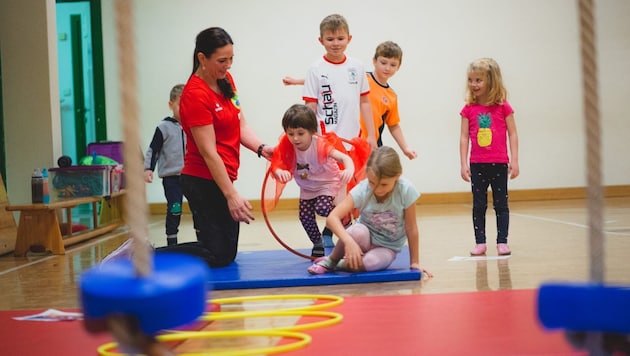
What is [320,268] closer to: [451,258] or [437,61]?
[451,258]

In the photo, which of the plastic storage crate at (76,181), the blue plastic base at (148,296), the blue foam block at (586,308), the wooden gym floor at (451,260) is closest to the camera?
the blue plastic base at (148,296)

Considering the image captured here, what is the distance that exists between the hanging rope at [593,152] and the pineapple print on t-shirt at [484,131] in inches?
128

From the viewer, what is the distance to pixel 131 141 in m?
1.17

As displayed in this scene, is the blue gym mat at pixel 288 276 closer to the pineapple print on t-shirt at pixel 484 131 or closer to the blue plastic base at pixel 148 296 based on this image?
Answer: the pineapple print on t-shirt at pixel 484 131

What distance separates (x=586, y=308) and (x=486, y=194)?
3.39 m

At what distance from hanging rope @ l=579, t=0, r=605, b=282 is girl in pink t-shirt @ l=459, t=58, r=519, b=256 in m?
3.21


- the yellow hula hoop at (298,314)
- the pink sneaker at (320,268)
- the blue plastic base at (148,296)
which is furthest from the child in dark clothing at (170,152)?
the blue plastic base at (148,296)

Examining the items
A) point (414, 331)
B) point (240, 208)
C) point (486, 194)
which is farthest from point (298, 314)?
point (486, 194)

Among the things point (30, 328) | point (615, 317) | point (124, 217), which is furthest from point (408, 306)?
point (124, 217)

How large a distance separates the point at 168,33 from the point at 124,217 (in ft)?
8.16

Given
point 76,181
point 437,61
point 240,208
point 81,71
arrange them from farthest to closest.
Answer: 1. point 81,71
2. point 437,61
3. point 76,181
4. point 240,208

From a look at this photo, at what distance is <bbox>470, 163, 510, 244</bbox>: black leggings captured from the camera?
14.8ft

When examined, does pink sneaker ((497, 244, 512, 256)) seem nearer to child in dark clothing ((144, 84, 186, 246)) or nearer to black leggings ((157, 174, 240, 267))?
black leggings ((157, 174, 240, 267))

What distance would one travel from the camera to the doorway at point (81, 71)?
8.99m
